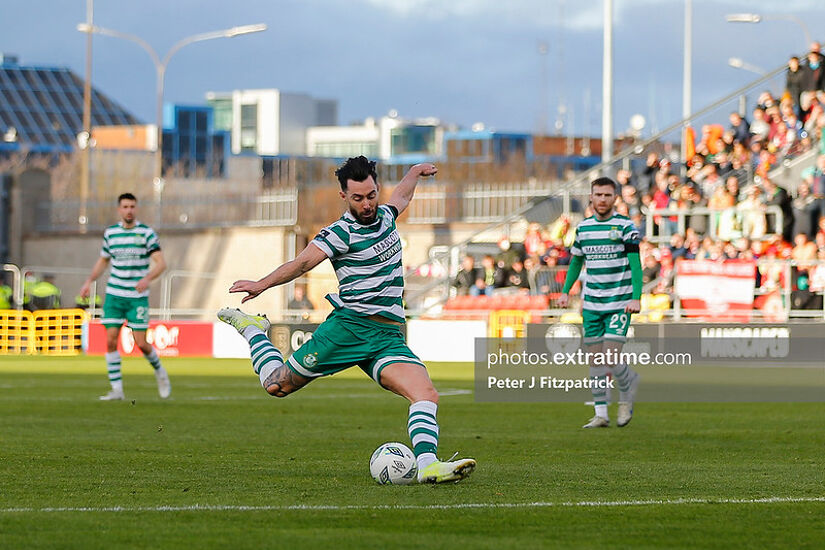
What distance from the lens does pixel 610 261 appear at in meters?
14.7

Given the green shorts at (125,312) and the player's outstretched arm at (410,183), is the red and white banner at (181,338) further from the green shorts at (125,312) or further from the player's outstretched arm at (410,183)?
the player's outstretched arm at (410,183)

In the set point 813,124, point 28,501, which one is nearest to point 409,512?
point 28,501

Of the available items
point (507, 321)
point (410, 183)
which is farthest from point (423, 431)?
point (507, 321)

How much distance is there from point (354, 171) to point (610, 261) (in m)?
5.76

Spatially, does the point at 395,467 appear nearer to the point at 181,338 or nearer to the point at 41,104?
the point at 181,338

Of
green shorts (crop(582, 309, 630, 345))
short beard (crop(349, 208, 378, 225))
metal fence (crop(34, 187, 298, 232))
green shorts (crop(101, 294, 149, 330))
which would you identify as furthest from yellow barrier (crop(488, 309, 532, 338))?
short beard (crop(349, 208, 378, 225))

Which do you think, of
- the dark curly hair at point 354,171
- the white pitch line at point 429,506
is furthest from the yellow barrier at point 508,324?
the white pitch line at point 429,506

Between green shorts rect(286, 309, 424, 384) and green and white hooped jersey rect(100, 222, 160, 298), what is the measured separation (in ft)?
28.7

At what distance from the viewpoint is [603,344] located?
14789mm

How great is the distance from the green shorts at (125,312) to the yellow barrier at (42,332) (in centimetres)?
1853

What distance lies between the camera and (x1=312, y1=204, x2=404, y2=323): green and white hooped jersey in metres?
9.46

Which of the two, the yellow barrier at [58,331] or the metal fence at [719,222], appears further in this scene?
the yellow barrier at [58,331]

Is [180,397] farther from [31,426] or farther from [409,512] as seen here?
[409,512]

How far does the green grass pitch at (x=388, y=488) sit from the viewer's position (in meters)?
7.32
